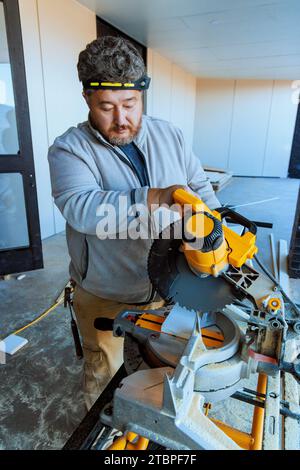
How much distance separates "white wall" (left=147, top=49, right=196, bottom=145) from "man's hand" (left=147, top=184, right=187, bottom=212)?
5.13 metres

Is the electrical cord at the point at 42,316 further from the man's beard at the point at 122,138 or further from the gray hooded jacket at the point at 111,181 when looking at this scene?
the man's beard at the point at 122,138

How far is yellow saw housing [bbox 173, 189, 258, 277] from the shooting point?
60 centimetres

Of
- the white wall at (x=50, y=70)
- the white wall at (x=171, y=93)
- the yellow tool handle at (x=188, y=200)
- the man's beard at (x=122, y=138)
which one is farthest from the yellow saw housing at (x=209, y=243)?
the white wall at (x=171, y=93)

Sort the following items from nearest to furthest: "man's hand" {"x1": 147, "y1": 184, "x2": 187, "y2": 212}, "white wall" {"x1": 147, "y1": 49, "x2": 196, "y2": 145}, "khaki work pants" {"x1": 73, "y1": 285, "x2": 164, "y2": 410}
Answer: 1. "man's hand" {"x1": 147, "y1": 184, "x2": 187, "y2": 212}
2. "khaki work pants" {"x1": 73, "y1": 285, "x2": 164, "y2": 410}
3. "white wall" {"x1": 147, "y1": 49, "x2": 196, "y2": 145}

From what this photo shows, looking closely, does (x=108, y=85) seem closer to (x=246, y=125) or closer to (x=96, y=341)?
(x=96, y=341)

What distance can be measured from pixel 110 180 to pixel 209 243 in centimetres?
48

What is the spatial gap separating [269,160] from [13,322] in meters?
7.46

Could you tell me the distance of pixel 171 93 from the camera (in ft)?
21.4

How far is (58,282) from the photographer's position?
2.62 meters

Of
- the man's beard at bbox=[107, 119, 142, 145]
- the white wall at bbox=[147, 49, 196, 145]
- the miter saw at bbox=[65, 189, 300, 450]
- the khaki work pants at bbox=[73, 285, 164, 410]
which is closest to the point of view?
the miter saw at bbox=[65, 189, 300, 450]

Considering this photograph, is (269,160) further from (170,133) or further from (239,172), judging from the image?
(170,133)

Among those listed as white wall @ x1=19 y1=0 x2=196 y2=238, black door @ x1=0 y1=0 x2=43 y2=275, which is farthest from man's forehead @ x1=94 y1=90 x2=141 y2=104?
white wall @ x1=19 y1=0 x2=196 y2=238

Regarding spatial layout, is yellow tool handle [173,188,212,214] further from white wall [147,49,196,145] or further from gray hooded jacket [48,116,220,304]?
white wall [147,49,196,145]

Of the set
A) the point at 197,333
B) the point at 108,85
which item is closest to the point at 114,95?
the point at 108,85
